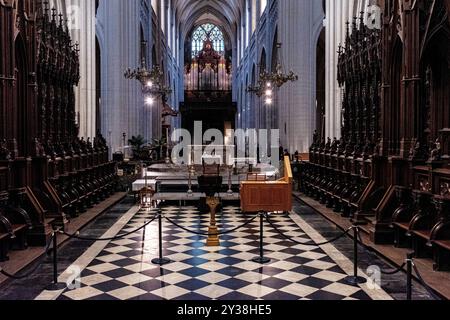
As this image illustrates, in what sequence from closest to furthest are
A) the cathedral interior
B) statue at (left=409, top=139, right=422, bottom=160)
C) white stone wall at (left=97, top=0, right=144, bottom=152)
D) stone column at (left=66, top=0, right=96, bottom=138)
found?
the cathedral interior → statue at (left=409, top=139, right=422, bottom=160) → stone column at (left=66, top=0, right=96, bottom=138) → white stone wall at (left=97, top=0, right=144, bottom=152)

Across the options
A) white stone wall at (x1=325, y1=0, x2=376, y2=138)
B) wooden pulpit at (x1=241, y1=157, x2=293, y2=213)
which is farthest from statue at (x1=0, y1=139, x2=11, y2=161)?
white stone wall at (x1=325, y1=0, x2=376, y2=138)

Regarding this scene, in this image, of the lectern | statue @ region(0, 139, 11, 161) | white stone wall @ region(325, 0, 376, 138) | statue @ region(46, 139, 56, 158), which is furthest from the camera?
white stone wall @ region(325, 0, 376, 138)

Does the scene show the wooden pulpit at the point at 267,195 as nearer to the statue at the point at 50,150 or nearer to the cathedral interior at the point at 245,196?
the cathedral interior at the point at 245,196

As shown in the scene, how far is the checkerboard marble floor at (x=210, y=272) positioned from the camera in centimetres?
545

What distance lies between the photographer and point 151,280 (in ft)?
19.8

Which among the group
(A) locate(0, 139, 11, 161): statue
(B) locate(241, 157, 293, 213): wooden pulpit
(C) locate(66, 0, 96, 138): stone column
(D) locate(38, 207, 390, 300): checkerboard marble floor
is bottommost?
(D) locate(38, 207, 390, 300): checkerboard marble floor

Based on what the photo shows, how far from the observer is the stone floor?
5441 mm

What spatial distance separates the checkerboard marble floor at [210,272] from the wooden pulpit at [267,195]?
2.07m

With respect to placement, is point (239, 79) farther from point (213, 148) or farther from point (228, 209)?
point (228, 209)

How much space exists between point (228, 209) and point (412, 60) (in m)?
6.44

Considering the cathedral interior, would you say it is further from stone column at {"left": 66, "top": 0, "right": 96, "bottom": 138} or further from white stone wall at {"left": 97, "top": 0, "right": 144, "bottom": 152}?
white stone wall at {"left": 97, "top": 0, "right": 144, "bottom": 152}

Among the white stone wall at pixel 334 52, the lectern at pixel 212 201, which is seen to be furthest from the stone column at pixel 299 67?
the lectern at pixel 212 201

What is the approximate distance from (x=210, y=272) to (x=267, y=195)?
529 cm
